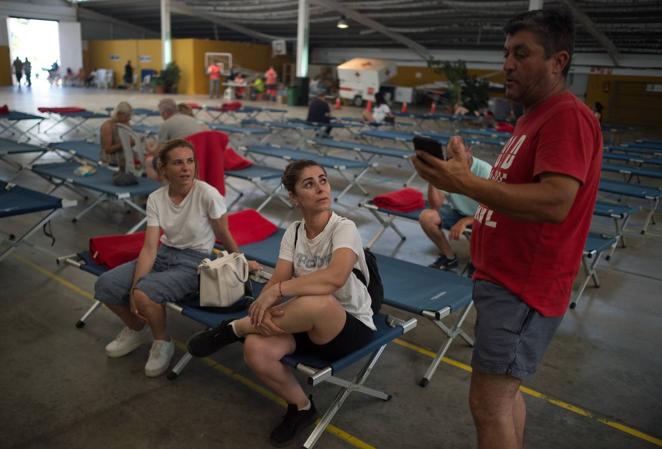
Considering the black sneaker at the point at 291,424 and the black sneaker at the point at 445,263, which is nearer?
the black sneaker at the point at 291,424

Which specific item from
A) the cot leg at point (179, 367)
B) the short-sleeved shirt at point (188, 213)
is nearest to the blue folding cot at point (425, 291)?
the short-sleeved shirt at point (188, 213)

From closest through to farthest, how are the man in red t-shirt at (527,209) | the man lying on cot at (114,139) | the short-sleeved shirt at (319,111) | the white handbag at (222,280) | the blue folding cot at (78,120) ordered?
the man in red t-shirt at (527,209)
the white handbag at (222,280)
the man lying on cot at (114,139)
the blue folding cot at (78,120)
the short-sleeved shirt at (319,111)

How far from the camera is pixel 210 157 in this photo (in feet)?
16.0

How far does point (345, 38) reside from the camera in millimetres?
28391

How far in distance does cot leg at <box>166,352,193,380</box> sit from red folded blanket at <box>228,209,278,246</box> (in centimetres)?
116

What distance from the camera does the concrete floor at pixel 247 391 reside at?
234 centimetres

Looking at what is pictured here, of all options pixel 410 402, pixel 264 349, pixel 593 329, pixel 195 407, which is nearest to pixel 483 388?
pixel 264 349

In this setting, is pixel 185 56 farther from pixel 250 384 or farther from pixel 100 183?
pixel 250 384

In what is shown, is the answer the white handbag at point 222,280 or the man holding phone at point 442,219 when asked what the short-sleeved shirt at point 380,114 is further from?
the white handbag at point 222,280

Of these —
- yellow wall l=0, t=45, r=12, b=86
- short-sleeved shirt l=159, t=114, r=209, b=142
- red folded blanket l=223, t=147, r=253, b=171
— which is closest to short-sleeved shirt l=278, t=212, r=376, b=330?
short-sleeved shirt l=159, t=114, r=209, b=142

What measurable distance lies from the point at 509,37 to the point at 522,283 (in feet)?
2.26

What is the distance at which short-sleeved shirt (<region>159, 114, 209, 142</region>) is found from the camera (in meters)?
5.20

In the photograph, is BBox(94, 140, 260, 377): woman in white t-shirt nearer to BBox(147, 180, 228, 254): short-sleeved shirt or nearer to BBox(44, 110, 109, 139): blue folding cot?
BBox(147, 180, 228, 254): short-sleeved shirt

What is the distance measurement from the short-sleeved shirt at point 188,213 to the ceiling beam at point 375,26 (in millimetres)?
19091
